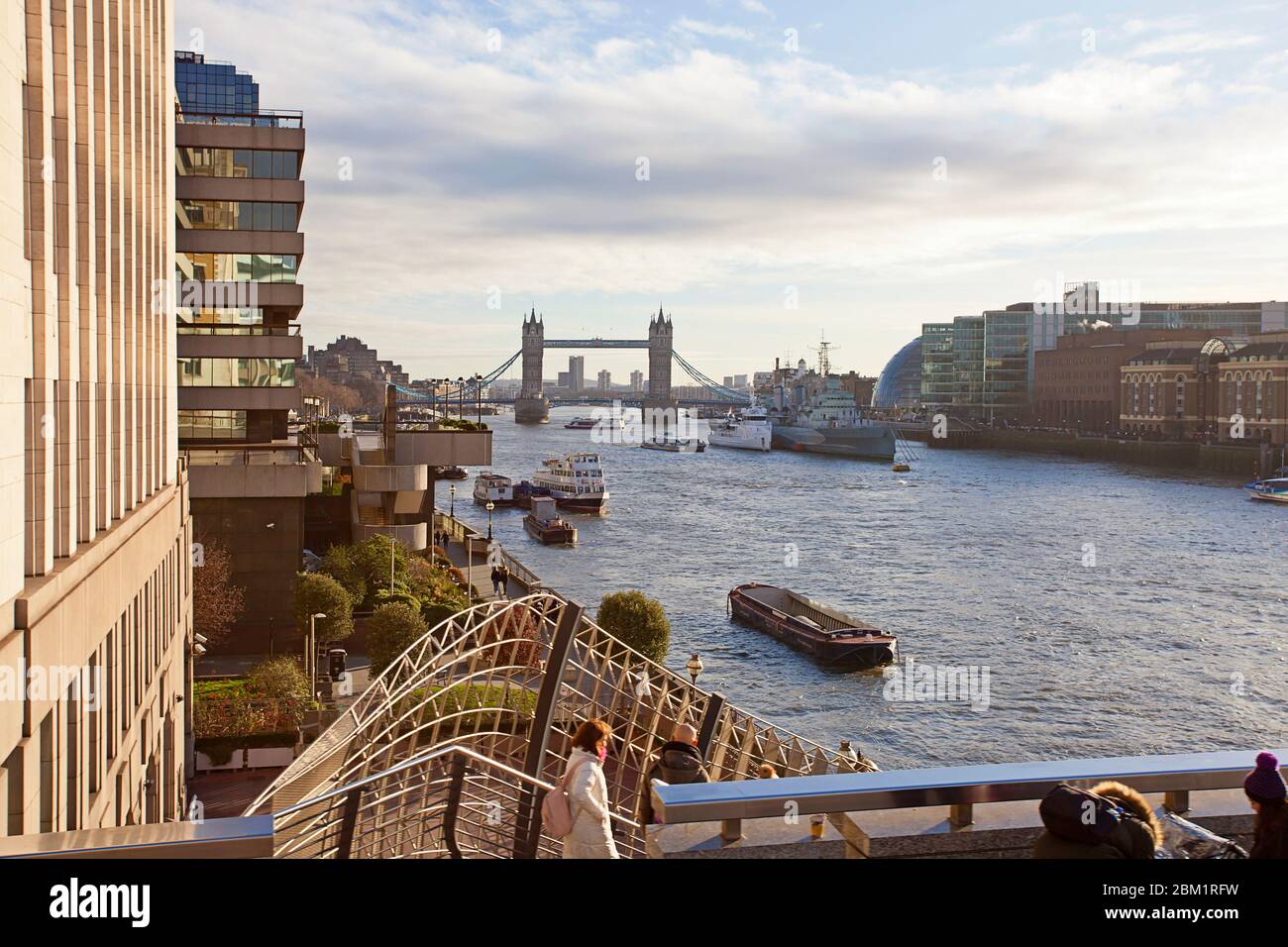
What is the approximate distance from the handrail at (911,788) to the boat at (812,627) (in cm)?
2824

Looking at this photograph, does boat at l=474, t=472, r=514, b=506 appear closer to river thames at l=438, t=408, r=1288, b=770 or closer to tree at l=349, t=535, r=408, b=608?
river thames at l=438, t=408, r=1288, b=770

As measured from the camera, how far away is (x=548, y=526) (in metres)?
61.5

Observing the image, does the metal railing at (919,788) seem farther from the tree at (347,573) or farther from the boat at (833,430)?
the boat at (833,430)

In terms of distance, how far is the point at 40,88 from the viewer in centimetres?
930

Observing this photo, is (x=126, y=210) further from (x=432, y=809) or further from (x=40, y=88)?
(x=432, y=809)

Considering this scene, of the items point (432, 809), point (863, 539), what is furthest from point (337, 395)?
point (432, 809)

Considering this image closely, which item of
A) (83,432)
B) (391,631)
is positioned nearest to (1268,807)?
(83,432)

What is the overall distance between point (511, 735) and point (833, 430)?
375ft

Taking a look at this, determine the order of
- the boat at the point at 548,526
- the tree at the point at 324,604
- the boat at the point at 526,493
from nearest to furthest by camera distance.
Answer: the tree at the point at 324,604
the boat at the point at 548,526
the boat at the point at 526,493

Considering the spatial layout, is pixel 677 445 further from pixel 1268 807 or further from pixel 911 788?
pixel 1268 807

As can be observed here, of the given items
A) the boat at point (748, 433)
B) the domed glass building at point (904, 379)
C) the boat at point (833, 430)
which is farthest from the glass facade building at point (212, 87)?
the domed glass building at point (904, 379)

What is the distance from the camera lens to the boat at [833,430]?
11500 centimetres

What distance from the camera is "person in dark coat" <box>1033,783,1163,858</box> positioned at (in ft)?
11.4
